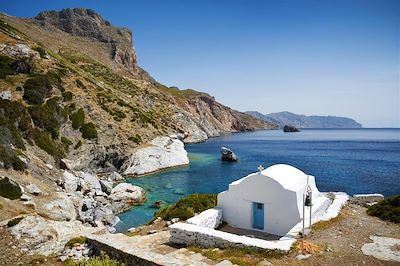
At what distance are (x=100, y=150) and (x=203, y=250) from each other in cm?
4149

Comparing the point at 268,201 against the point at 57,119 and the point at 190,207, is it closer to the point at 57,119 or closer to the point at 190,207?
the point at 190,207

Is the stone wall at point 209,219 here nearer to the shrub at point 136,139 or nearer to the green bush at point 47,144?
the green bush at point 47,144

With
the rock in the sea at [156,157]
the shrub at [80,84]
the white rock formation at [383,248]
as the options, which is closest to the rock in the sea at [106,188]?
the rock in the sea at [156,157]

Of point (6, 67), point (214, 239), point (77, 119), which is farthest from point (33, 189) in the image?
point (6, 67)

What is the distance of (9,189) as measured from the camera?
81.4 feet

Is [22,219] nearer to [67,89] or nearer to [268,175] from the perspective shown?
[268,175]

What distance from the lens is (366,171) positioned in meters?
58.4

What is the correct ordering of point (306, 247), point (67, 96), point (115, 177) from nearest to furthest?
point (306, 247) < point (115, 177) < point (67, 96)

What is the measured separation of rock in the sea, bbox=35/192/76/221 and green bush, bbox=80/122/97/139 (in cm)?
2408

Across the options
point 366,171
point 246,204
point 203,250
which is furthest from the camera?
point 366,171

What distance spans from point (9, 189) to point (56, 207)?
3.83 metres

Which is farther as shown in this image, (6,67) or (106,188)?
(6,67)

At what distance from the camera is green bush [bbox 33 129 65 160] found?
41562 millimetres

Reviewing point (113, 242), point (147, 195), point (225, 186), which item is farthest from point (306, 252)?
point (225, 186)
